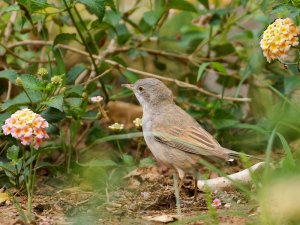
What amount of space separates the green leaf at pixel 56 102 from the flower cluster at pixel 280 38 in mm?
1506

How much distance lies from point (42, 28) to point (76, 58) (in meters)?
1.42

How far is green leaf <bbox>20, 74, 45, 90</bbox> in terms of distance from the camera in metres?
5.04

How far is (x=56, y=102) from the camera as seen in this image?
4957 mm

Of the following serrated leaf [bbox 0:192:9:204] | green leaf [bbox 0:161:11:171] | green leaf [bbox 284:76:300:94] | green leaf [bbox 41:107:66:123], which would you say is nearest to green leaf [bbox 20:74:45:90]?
green leaf [bbox 41:107:66:123]

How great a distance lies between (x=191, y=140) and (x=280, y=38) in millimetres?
1105

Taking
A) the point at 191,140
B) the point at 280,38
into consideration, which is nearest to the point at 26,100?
the point at 191,140

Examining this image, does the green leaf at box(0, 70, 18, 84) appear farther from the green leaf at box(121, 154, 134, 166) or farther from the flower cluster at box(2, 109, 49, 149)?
the green leaf at box(121, 154, 134, 166)

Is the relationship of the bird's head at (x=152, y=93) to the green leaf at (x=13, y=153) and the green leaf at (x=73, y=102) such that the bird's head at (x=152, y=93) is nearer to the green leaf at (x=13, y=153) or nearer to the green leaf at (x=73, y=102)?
the green leaf at (x=73, y=102)

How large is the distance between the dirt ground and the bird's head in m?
0.64

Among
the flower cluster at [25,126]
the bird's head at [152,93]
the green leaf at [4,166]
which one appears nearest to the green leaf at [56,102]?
the flower cluster at [25,126]

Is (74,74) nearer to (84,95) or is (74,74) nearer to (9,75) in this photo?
(84,95)

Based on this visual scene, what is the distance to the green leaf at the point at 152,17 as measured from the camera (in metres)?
6.28

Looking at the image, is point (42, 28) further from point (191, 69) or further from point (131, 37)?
point (191, 69)

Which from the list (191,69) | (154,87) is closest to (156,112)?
(154,87)
